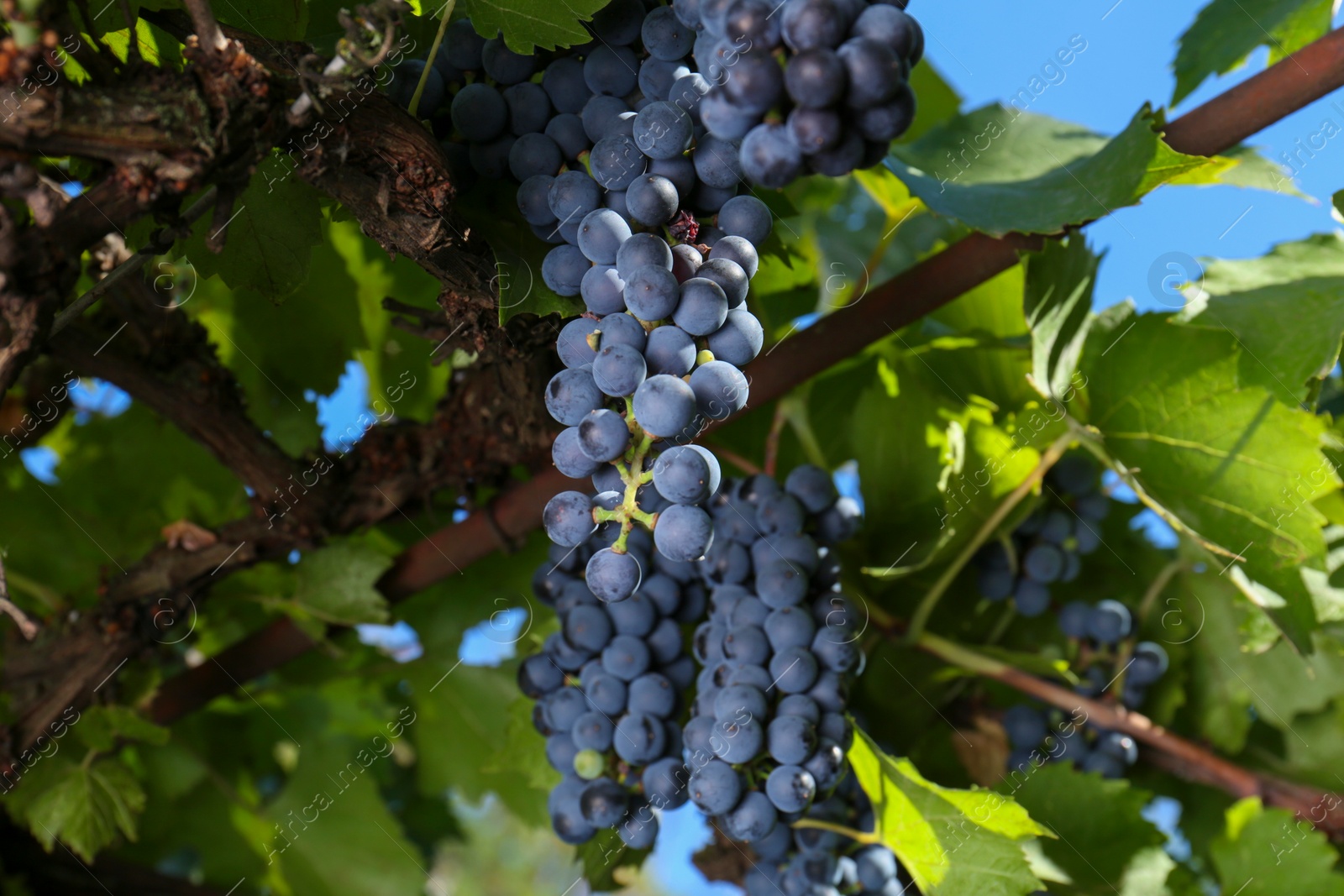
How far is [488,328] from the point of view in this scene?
621 millimetres

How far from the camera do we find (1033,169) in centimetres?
91

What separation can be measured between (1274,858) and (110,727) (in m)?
1.08

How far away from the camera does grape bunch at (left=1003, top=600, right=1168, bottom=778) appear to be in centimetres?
98

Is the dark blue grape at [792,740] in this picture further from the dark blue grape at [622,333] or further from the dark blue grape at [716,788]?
the dark blue grape at [622,333]

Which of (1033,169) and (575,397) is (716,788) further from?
(1033,169)

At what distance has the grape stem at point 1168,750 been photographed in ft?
3.11

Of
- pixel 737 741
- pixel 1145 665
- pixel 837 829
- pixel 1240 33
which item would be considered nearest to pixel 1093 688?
pixel 1145 665

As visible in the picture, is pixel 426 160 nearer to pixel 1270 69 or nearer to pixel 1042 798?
pixel 1270 69

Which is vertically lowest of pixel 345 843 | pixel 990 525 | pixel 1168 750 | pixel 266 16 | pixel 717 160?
pixel 1168 750

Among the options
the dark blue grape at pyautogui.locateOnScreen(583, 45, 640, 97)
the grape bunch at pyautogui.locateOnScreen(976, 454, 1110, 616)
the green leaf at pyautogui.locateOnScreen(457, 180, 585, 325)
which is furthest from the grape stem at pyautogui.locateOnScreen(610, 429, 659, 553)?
the grape bunch at pyautogui.locateOnScreen(976, 454, 1110, 616)

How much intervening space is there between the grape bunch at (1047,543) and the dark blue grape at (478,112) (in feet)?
2.10

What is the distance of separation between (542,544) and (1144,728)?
64 cm

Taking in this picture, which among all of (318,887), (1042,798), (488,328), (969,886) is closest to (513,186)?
(488,328)

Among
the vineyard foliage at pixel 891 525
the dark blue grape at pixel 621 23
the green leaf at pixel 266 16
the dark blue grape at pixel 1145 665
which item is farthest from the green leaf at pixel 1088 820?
the green leaf at pixel 266 16
